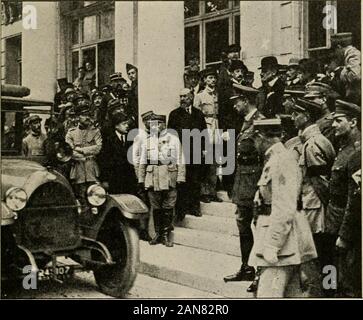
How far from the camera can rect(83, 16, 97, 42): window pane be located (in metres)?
4.08

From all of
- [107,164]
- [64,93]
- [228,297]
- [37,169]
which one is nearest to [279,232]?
[228,297]

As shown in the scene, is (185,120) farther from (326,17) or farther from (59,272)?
(59,272)

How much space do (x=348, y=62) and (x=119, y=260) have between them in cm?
196

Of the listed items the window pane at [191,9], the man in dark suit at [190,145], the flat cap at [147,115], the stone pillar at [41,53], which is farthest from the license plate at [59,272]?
the window pane at [191,9]

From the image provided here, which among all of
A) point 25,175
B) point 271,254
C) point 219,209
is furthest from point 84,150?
point 271,254

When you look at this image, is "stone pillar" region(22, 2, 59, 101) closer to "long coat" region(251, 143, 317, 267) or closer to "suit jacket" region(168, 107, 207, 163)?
"suit jacket" region(168, 107, 207, 163)

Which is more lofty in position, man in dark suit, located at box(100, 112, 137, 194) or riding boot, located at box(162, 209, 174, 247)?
man in dark suit, located at box(100, 112, 137, 194)

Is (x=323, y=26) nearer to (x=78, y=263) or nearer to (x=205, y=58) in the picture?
(x=205, y=58)

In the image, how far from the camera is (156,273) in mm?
3553

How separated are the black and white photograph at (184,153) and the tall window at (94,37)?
0.06 ft

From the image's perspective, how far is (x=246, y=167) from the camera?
11.3 feet

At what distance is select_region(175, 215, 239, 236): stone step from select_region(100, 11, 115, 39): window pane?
1.49 metres

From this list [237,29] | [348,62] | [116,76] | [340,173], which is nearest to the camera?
[340,173]

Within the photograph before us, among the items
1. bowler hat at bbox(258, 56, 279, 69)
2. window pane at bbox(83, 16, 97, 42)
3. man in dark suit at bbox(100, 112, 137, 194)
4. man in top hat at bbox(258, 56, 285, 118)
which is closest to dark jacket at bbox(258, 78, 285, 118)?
man in top hat at bbox(258, 56, 285, 118)
